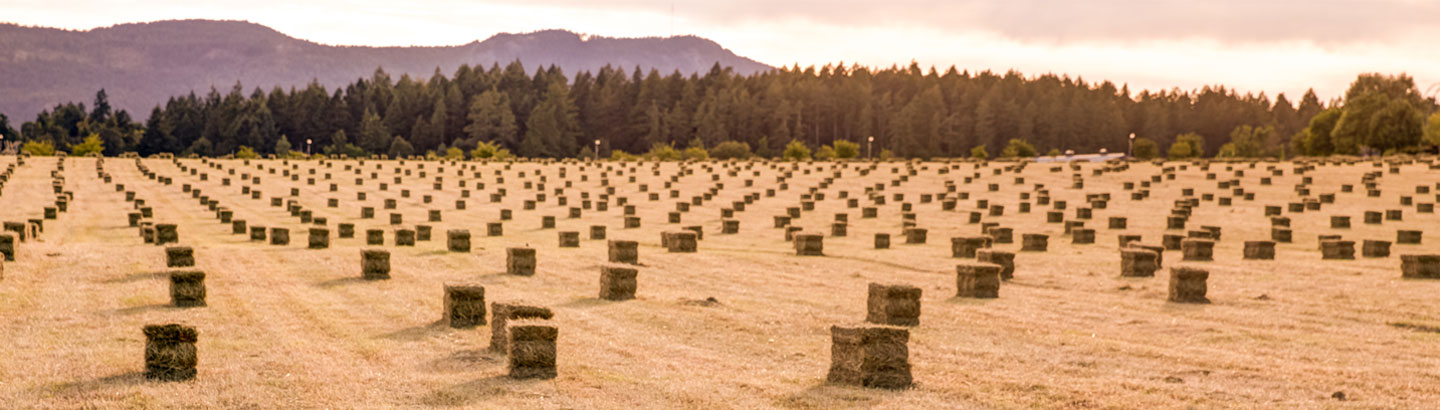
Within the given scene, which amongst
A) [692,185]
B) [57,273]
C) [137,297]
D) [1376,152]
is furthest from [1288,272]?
[1376,152]

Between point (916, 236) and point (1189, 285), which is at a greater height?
point (1189, 285)

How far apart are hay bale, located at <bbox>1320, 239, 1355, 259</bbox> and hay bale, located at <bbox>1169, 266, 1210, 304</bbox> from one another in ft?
39.7

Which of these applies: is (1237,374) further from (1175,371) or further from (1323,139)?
(1323,139)

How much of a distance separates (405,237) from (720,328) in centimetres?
1965

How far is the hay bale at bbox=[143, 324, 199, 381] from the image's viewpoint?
15359 millimetres

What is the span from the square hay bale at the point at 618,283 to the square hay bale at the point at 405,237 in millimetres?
14764

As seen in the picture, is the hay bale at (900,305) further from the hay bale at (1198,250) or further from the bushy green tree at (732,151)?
the bushy green tree at (732,151)

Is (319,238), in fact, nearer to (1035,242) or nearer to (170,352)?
(1035,242)

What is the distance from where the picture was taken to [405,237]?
1487 inches

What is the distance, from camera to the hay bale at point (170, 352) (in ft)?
50.4

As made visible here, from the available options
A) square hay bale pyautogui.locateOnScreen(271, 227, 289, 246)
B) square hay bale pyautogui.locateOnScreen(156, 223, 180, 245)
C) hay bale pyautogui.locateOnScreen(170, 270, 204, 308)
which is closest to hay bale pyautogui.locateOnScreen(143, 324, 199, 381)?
hay bale pyautogui.locateOnScreen(170, 270, 204, 308)

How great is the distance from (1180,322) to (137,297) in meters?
17.8

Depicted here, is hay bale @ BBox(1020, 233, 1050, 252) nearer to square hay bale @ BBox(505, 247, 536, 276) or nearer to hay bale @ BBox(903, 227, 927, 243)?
hay bale @ BBox(903, 227, 927, 243)

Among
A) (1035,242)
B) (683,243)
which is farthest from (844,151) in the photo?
(683,243)
